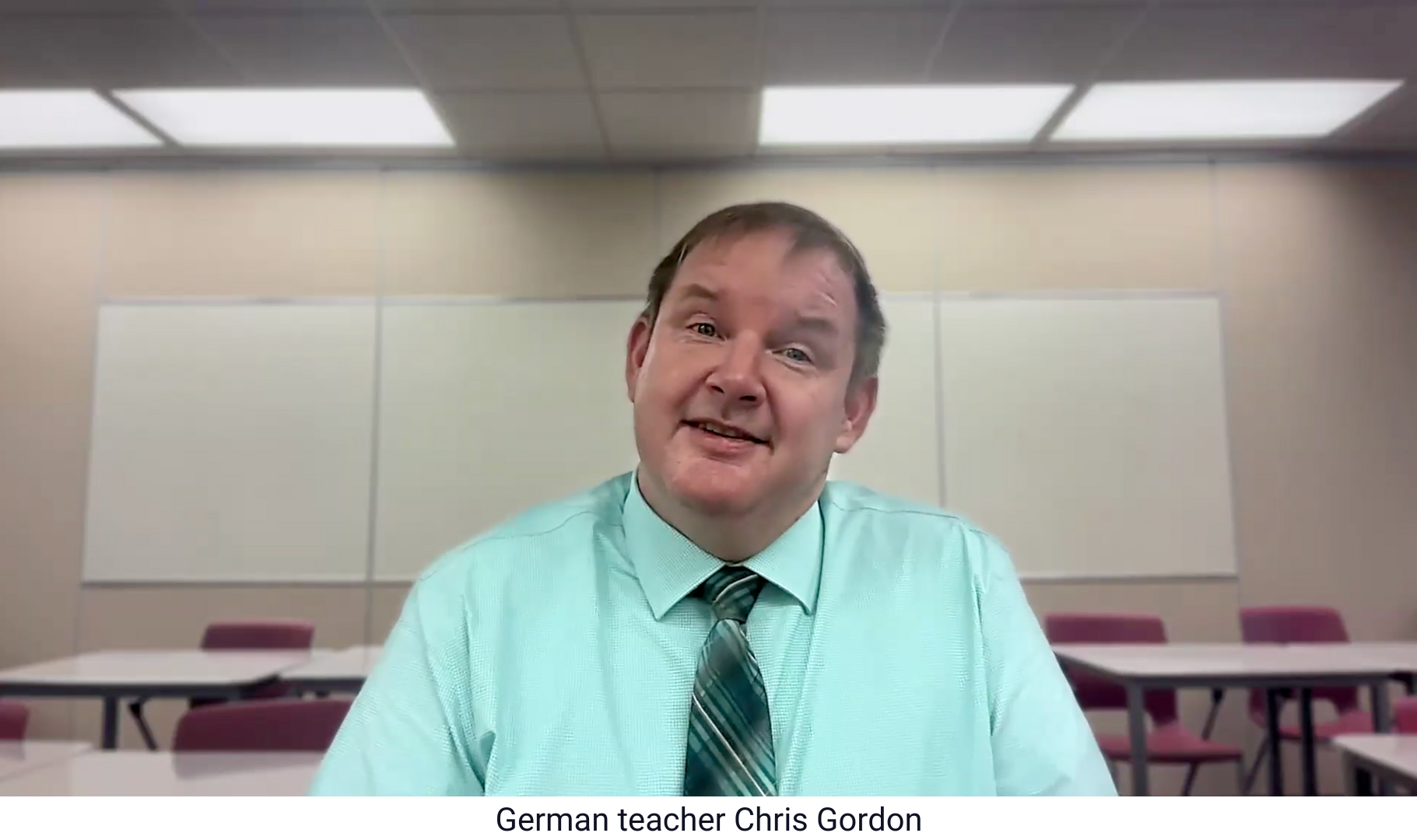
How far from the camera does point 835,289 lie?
932 millimetres

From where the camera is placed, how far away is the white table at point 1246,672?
96.0 inches

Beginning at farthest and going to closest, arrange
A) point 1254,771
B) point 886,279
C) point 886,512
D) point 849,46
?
point 886,279 → point 1254,771 → point 849,46 → point 886,512

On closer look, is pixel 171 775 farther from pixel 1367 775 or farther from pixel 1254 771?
pixel 1254 771

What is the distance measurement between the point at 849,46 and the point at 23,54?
2.43 metres


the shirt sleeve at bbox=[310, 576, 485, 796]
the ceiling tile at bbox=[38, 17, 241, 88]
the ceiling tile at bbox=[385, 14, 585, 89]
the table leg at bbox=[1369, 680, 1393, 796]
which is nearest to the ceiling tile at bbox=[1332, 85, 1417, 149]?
the table leg at bbox=[1369, 680, 1393, 796]

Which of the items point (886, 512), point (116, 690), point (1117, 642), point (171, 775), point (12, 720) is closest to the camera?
point (886, 512)

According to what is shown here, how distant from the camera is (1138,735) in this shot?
2.60 m

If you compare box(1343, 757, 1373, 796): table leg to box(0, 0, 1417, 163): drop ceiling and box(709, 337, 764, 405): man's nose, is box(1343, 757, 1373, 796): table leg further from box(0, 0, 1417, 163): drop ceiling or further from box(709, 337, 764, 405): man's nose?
box(0, 0, 1417, 163): drop ceiling

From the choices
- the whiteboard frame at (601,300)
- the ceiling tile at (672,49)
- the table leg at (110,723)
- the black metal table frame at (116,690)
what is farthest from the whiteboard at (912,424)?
the table leg at (110,723)

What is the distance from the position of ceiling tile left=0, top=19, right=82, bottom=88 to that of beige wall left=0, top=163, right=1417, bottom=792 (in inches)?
37.6

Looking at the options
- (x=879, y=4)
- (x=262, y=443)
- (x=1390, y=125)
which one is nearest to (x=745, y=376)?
(x=879, y=4)

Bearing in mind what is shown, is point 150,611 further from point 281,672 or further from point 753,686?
point 753,686

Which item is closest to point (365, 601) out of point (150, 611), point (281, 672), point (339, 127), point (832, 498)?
point (150, 611)
